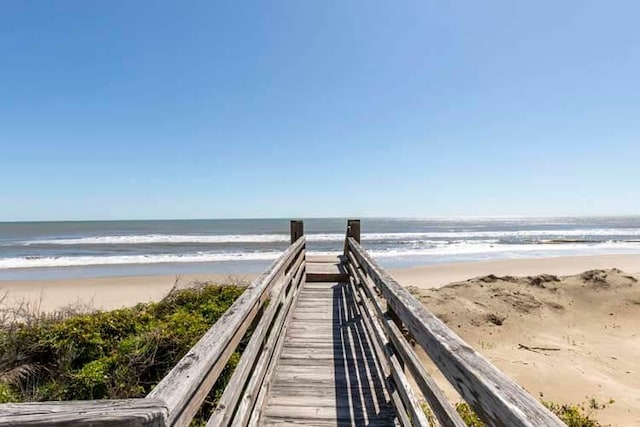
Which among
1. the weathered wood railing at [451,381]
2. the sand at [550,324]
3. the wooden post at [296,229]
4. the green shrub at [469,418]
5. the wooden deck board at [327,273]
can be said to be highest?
the wooden post at [296,229]

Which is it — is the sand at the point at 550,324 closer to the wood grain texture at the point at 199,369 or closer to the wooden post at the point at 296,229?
the wooden post at the point at 296,229

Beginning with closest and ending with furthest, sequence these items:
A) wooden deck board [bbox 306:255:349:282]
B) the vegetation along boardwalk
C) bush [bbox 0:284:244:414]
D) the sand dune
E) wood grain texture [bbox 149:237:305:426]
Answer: the vegetation along boardwalk
wood grain texture [bbox 149:237:305:426]
bush [bbox 0:284:244:414]
the sand dune
wooden deck board [bbox 306:255:349:282]

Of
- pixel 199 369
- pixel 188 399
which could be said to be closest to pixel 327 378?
pixel 199 369

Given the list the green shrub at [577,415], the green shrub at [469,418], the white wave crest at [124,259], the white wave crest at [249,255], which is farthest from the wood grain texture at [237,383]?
the white wave crest at [124,259]

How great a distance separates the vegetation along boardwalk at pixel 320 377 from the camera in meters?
0.95

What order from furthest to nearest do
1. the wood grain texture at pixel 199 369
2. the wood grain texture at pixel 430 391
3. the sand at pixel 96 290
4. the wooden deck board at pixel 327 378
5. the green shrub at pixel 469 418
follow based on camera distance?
the sand at pixel 96 290, the green shrub at pixel 469 418, the wooden deck board at pixel 327 378, the wood grain texture at pixel 430 391, the wood grain texture at pixel 199 369

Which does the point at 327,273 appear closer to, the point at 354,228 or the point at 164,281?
the point at 354,228

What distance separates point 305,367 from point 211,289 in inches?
164

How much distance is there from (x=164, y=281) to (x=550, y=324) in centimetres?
1333

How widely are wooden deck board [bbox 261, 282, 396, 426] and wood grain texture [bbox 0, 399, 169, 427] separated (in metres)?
2.01

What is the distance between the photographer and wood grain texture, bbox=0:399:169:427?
82cm

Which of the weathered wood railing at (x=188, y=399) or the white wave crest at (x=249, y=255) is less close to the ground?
the weathered wood railing at (x=188, y=399)

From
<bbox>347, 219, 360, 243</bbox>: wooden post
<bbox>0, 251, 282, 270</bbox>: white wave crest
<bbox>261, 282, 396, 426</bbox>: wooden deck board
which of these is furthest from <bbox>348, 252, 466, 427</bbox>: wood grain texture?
<bbox>0, 251, 282, 270</bbox>: white wave crest

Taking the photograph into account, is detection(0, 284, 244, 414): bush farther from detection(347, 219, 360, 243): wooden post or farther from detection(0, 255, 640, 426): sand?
detection(347, 219, 360, 243): wooden post
